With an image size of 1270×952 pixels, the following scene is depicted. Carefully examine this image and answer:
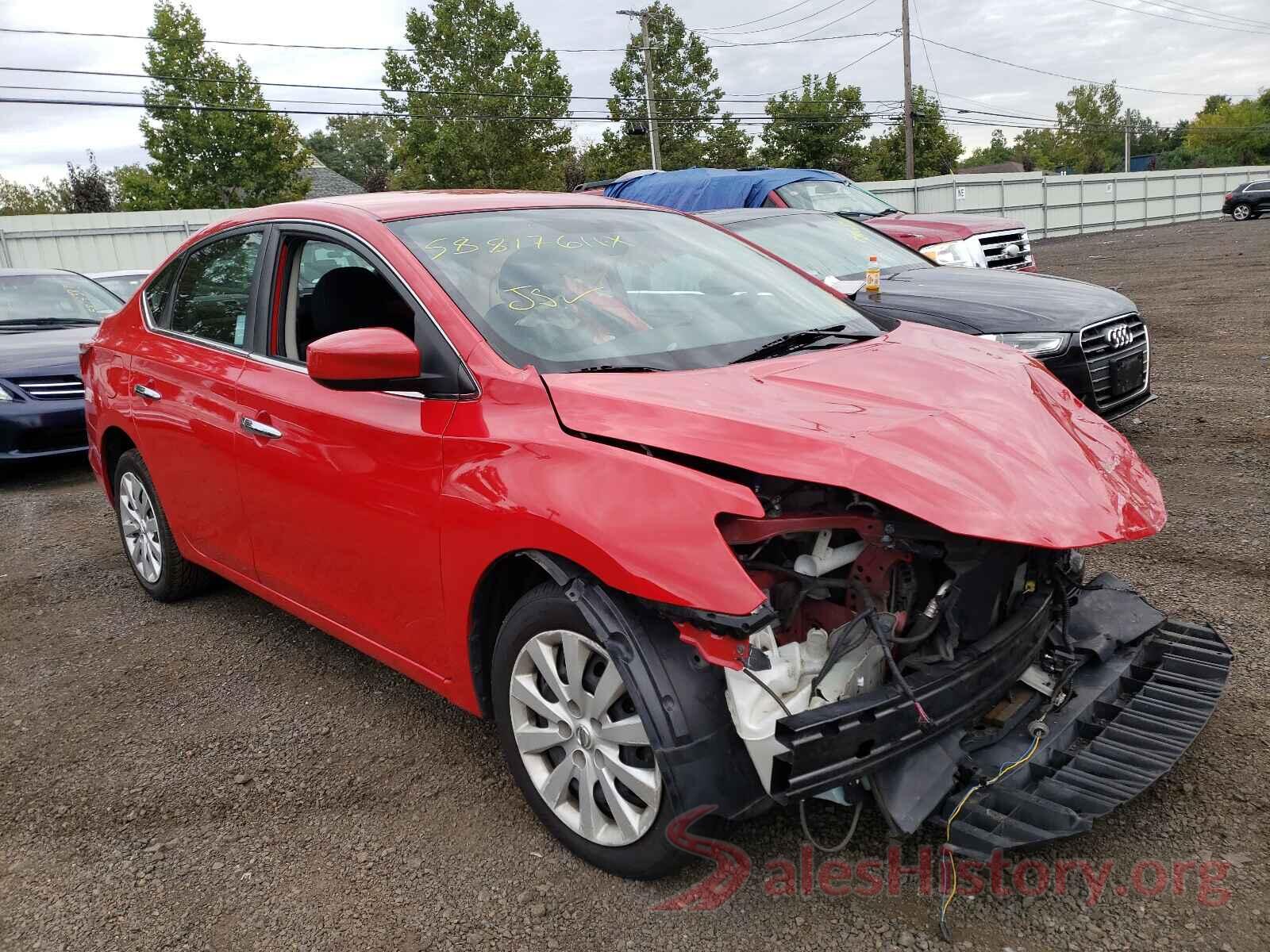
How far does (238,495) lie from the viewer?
3744mm

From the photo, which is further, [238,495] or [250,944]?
[238,495]

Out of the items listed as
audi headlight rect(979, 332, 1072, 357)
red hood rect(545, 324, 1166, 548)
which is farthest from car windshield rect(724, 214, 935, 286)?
red hood rect(545, 324, 1166, 548)

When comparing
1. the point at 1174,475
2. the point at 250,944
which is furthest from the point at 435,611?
the point at 1174,475

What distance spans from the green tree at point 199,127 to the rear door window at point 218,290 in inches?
1363

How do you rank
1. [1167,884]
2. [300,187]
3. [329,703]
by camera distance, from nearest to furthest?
[1167,884]
[329,703]
[300,187]

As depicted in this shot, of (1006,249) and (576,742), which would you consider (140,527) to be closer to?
(576,742)

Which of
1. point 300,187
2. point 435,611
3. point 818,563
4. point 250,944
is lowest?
point 250,944

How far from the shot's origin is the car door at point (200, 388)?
12.3ft

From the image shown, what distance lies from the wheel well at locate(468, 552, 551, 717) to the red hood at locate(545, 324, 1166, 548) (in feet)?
1.45

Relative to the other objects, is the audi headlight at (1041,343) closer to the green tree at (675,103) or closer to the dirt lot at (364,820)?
the dirt lot at (364,820)

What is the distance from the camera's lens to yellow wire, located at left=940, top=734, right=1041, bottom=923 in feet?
7.62

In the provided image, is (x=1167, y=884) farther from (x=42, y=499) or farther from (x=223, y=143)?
(x=223, y=143)

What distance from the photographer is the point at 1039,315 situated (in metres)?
5.64

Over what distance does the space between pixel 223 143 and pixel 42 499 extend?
32.9 m
